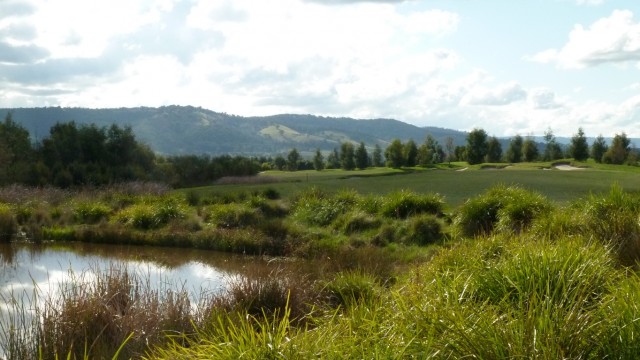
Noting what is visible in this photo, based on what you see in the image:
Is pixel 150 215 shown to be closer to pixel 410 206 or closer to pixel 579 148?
pixel 410 206

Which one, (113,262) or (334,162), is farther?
(334,162)

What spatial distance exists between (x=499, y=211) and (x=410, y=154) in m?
58.4

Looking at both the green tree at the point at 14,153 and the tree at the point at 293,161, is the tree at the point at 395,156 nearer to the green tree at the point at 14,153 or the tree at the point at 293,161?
the tree at the point at 293,161

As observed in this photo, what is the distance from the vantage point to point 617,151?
2928 inches

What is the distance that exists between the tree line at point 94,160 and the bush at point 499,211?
29054 mm

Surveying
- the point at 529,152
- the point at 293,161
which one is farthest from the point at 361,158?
the point at 529,152

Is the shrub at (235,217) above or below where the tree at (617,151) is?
below

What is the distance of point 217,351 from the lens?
4.90 m

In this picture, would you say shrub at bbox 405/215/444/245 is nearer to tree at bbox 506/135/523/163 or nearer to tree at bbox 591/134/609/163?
tree at bbox 591/134/609/163

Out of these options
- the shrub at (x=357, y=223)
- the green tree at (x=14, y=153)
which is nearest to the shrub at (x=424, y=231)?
the shrub at (x=357, y=223)

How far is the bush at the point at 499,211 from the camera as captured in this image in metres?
17.3

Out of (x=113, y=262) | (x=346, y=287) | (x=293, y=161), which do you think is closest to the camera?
(x=346, y=287)

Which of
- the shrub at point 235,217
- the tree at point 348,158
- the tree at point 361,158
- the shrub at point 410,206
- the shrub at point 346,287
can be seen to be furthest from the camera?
the tree at point 348,158

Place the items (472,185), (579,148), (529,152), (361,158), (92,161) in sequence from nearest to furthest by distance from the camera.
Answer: (472,185)
(92,161)
(579,148)
(529,152)
(361,158)
